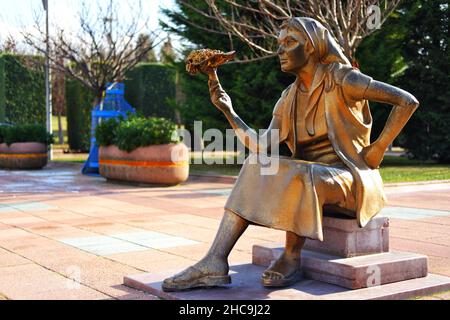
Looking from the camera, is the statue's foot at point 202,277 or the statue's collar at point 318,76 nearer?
the statue's foot at point 202,277

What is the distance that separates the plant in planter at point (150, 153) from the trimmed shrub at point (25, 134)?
214 inches

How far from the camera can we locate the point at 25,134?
707 inches

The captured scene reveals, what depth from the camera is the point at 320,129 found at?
4.50 meters

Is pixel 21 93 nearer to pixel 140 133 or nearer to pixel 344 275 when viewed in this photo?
pixel 140 133

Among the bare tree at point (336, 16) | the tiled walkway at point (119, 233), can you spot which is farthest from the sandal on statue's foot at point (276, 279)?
the bare tree at point (336, 16)

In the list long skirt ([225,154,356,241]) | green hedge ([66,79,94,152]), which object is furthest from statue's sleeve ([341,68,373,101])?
green hedge ([66,79,94,152])

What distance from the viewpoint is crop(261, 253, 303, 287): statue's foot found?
4.21m

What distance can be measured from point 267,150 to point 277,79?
12183mm

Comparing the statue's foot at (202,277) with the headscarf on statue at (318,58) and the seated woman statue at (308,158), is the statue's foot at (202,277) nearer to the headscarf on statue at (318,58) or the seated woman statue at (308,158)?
the seated woman statue at (308,158)

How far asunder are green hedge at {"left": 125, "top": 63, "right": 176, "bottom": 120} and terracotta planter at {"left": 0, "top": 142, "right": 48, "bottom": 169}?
8938mm

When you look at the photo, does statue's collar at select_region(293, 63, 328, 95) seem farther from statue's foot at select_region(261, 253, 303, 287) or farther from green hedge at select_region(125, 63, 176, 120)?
green hedge at select_region(125, 63, 176, 120)

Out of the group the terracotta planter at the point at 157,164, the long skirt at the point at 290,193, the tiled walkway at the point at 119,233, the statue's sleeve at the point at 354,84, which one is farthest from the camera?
the terracotta planter at the point at 157,164

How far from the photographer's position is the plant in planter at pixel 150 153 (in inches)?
495
